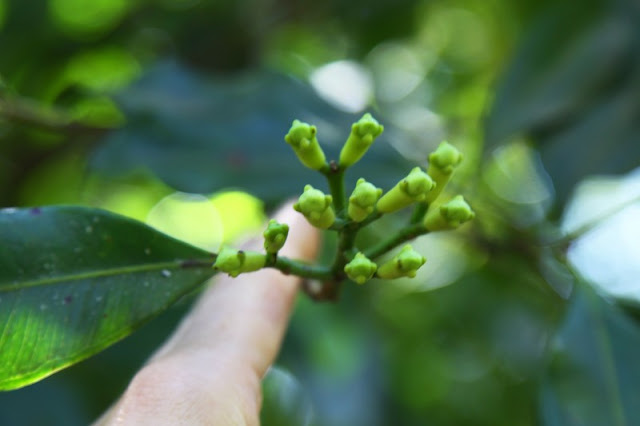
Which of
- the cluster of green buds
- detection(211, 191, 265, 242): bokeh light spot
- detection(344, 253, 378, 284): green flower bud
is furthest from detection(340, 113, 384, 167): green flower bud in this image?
detection(211, 191, 265, 242): bokeh light spot

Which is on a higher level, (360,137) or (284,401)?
(360,137)

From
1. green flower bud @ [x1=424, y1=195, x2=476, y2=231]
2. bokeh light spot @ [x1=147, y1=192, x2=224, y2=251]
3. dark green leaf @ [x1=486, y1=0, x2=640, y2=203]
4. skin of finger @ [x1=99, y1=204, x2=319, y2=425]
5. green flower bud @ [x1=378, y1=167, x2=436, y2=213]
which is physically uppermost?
dark green leaf @ [x1=486, y1=0, x2=640, y2=203]

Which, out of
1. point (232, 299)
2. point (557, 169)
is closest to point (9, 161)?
point (232, 299)

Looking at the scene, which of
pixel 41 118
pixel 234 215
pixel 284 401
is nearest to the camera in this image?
pixel 41 118

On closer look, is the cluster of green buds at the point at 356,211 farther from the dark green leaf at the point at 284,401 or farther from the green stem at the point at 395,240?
the dark green leaf at the point at 284,401

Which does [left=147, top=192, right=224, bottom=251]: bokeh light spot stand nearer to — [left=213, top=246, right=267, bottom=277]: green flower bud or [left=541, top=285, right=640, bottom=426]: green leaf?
[left=541, top=285, right=640, bottom=426]: green leaf

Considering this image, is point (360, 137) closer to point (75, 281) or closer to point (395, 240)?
point (395, 240)

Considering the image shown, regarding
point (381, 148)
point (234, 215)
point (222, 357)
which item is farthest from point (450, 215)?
point (234, 215)

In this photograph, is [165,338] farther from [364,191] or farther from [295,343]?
[364,191]
